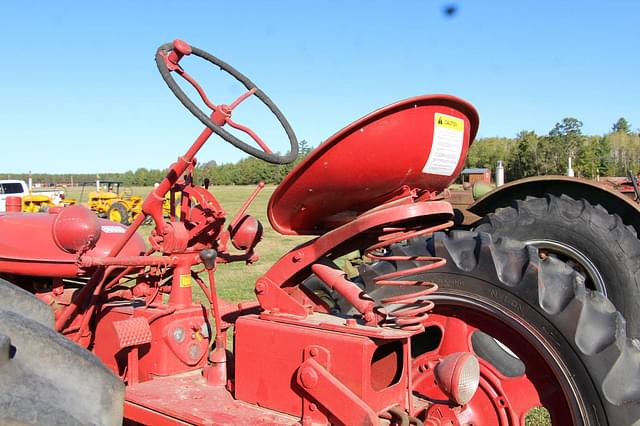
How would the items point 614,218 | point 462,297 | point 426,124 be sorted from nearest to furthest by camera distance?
point 426,124
point 462,297
point 614,218

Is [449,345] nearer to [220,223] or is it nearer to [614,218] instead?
[220,223]

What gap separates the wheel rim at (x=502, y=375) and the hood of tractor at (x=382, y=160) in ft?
2.08

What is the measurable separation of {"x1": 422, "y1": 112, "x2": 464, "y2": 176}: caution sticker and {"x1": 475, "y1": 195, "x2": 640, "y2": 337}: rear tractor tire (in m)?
1.98

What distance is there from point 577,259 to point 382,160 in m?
2.55

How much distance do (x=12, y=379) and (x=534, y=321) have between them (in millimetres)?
2001

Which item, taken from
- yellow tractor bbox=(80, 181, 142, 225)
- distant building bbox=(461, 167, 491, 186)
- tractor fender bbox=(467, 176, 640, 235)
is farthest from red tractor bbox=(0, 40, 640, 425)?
yellow tractor bbox=(80, 181, 142, 225)

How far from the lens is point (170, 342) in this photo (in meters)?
3.04

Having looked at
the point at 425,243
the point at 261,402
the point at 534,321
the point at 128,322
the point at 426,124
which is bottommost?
the point at 261,402

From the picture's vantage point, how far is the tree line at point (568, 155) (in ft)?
158

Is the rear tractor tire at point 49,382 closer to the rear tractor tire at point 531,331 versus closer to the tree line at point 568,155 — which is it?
the rear tractor tire at point 531,331

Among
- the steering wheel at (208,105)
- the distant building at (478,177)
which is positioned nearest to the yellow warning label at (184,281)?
the steering wheel at (208,105)

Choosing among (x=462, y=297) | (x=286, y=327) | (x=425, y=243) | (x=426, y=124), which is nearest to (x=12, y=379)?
(x=286, y=327)

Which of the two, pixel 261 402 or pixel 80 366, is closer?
pixel 80 366

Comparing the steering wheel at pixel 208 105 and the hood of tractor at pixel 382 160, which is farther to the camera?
the steering wheel at pixel 208 105
